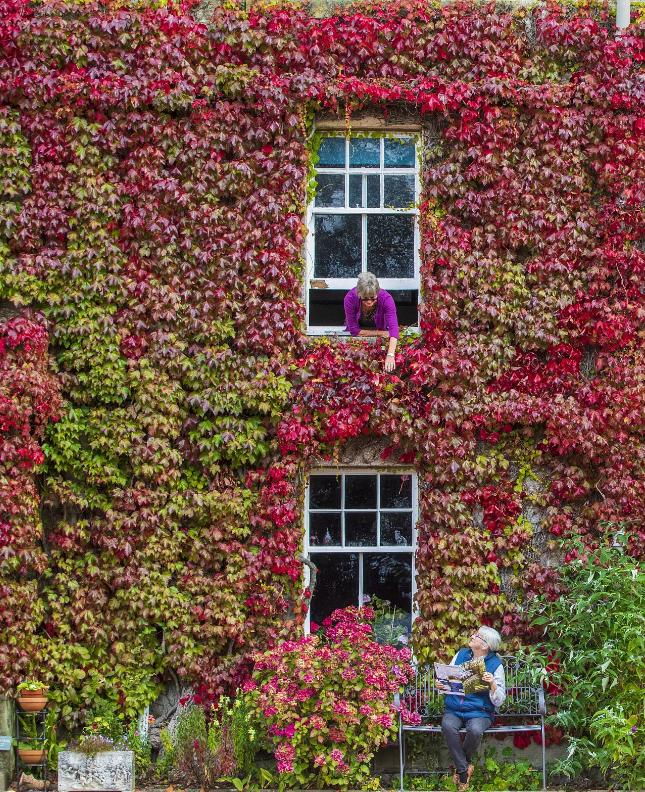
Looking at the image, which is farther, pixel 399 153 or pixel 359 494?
pixel 399 153

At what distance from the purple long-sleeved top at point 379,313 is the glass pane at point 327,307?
354 mm

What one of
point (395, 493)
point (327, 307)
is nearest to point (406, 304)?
point (327, 307)

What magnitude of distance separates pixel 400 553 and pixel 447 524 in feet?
2.06

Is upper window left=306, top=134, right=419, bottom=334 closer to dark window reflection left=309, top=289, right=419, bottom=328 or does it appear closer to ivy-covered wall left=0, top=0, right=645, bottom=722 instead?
dark window reflection left=309, top=289, right=419, bottom=328

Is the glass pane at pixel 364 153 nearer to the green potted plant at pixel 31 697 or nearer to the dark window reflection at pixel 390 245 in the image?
the dark window reflection at pixel 390 245

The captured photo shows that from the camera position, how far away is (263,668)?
31.9ft

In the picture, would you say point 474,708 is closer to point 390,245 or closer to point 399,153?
point 390,245

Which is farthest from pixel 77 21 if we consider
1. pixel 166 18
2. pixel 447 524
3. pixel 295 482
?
→ pixel 447 524

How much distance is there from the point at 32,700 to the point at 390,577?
339 cm

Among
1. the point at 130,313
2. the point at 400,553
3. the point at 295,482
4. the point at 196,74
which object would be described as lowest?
the point at 400,553

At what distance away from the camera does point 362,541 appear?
10805 millimetres

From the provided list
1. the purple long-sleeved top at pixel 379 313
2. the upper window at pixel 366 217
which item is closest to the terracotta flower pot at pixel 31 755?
the purple long-sleeved top at pixel 379 313

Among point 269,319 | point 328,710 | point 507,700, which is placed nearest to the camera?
point 328,710

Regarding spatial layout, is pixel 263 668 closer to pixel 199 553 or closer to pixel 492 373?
pixel 199 553
